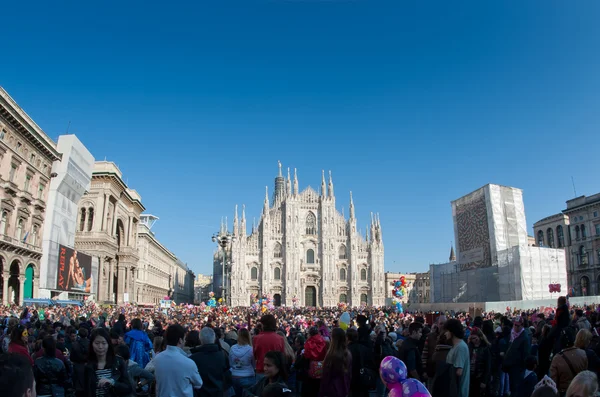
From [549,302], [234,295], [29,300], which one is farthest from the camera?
[234,295]

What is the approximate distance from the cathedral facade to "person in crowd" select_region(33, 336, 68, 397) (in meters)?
57.2

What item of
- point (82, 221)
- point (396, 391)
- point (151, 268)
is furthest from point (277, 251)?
point (396, 391)

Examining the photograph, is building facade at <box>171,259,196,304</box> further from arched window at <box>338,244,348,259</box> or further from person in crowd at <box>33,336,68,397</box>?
person in crowd at <box>33,336,68,397</box>

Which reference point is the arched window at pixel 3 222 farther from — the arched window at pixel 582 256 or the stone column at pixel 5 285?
the arched window at pixel 582 256

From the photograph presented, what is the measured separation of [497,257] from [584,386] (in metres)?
38.9

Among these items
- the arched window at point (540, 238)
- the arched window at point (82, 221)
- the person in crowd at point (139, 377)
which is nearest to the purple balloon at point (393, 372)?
the person in crowd at point (139, 377)

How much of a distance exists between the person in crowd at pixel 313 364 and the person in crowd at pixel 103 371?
6.73 ft

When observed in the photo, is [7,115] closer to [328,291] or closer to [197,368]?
[197,368]

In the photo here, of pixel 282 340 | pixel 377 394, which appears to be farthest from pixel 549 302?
pixel 282 340

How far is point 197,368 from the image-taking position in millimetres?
5215

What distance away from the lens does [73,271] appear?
35.7 m

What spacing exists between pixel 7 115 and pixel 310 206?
4409 centimetres

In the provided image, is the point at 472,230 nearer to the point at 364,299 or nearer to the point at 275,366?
the point at 364,299

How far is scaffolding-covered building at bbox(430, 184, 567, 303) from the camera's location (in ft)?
125
